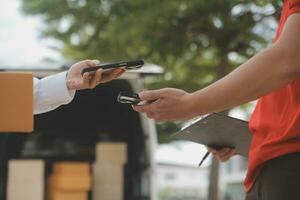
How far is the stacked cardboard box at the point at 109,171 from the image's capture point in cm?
621

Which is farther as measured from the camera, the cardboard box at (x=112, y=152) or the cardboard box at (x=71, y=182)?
the cardboard box at (x=71, y=182)

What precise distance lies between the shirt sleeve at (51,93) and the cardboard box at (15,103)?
7.7 inches

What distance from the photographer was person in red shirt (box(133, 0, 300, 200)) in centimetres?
177

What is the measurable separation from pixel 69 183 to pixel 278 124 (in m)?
4.64

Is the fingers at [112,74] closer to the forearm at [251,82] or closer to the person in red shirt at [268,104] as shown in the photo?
the person in red shirt at [268,104]

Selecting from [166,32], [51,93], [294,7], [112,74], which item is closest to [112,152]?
[166,32]

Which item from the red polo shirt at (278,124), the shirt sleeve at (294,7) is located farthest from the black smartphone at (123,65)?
the shirt sleeve at (294,7)

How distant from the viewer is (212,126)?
2377mm

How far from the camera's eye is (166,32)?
805 cm

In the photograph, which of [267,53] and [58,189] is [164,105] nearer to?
[267,53]

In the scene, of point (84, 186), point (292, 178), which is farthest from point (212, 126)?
point (84, 186)

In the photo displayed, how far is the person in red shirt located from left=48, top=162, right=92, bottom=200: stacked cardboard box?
436 cm

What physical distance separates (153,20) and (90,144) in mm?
1923

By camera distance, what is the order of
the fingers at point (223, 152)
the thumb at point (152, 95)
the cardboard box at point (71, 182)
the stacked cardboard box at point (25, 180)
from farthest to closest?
the cardboard box at point (71, 182)
the stacked cardboard box at point (25, 180)
the fingers at point (223, 152)
the thumb at point (152, 95)
